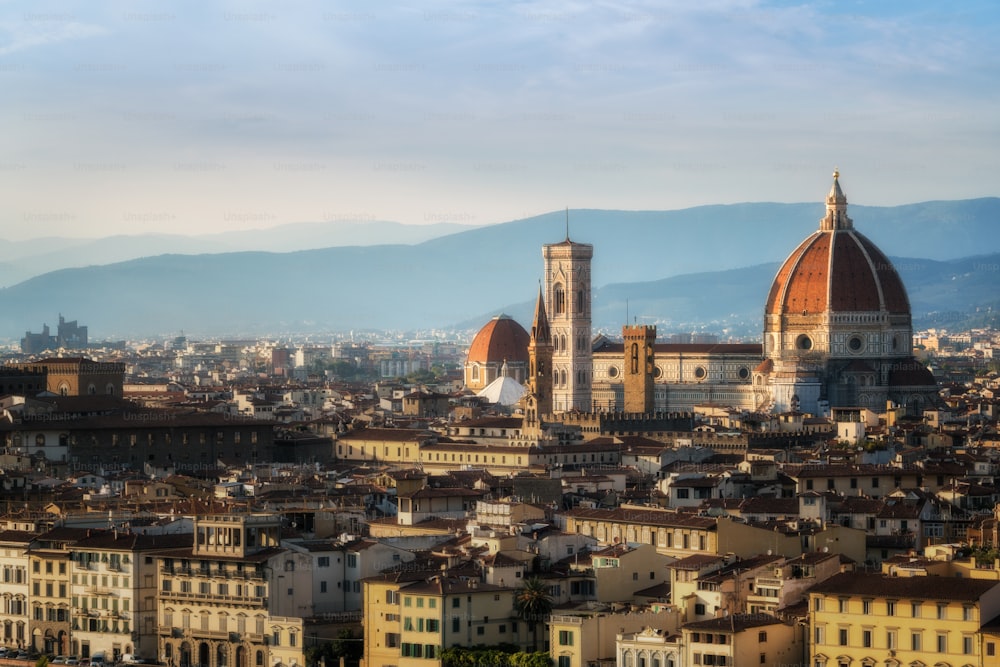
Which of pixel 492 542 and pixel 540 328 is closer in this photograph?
pixel 492 542

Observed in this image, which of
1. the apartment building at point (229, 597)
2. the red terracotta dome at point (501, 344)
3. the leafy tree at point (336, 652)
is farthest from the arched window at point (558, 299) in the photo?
the leafy tree at point (336, 652)

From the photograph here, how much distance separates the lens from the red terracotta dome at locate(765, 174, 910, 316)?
152375mm

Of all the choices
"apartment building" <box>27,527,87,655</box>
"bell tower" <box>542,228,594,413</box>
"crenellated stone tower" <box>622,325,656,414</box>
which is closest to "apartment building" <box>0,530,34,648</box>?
"apartment building" <box>27,527,87,655</box>

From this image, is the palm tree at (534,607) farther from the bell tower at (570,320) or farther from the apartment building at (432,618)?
the bell tower at (570,320)

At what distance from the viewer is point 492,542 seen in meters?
56.1

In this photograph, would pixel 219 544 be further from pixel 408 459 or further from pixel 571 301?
pixel 571 301

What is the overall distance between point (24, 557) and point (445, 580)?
14393 mm

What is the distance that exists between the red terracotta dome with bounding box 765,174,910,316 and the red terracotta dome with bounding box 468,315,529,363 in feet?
88.5

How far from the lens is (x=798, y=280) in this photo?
154625mm

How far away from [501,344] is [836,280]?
3449cm

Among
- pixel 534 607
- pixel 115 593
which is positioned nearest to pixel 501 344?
pixel 115 593

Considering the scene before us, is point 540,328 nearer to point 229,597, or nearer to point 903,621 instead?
point 229,597

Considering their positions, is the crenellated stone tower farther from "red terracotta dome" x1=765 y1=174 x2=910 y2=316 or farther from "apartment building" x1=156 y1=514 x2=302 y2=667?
"apartment building" x1=156 y1=514 x2=302 y2=667

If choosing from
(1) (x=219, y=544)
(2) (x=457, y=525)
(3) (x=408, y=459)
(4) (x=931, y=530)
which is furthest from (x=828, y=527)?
(3) (x=408, y=459)
